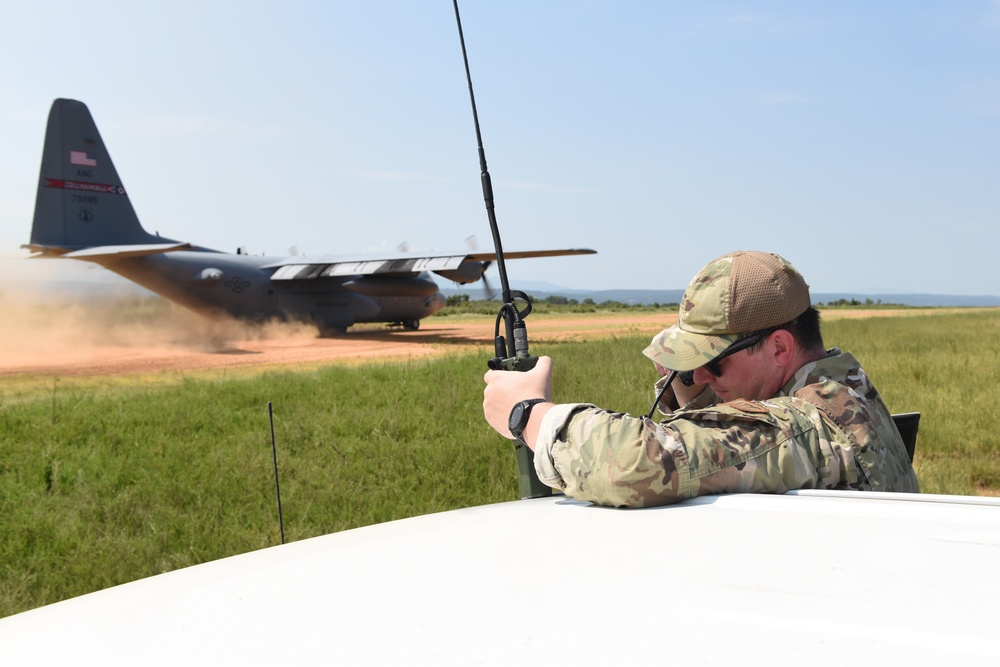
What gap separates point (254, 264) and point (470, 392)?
17538mm

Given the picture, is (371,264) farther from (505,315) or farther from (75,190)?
(505,315)

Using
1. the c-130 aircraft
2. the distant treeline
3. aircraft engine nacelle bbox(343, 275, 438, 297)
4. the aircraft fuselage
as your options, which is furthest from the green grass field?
the distant treeline

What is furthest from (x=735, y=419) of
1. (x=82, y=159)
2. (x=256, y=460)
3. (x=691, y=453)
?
(x=82, y=159)

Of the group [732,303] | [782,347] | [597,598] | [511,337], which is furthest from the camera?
[511,337]

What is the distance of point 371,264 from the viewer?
25766mm

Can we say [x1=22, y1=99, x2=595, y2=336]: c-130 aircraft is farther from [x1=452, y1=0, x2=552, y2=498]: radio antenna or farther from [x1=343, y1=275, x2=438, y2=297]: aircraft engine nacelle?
[x1=452, y1=0, x2=552, y2=498]: radio antenna

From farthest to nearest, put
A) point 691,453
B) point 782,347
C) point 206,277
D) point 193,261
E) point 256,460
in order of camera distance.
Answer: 1. point 193,261
2. point 206,277
3. point 256,460
4. point 782,347
5. point 691,453

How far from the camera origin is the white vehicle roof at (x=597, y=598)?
0.97 m

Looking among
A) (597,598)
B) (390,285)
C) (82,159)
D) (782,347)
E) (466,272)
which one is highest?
(82,159)

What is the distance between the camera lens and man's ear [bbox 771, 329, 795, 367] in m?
2.14

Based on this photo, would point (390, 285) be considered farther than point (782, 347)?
Yes

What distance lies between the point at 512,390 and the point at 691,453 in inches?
18.6

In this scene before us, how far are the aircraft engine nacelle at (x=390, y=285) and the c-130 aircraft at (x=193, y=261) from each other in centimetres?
4

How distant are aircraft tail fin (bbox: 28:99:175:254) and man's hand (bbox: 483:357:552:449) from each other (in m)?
24.3
